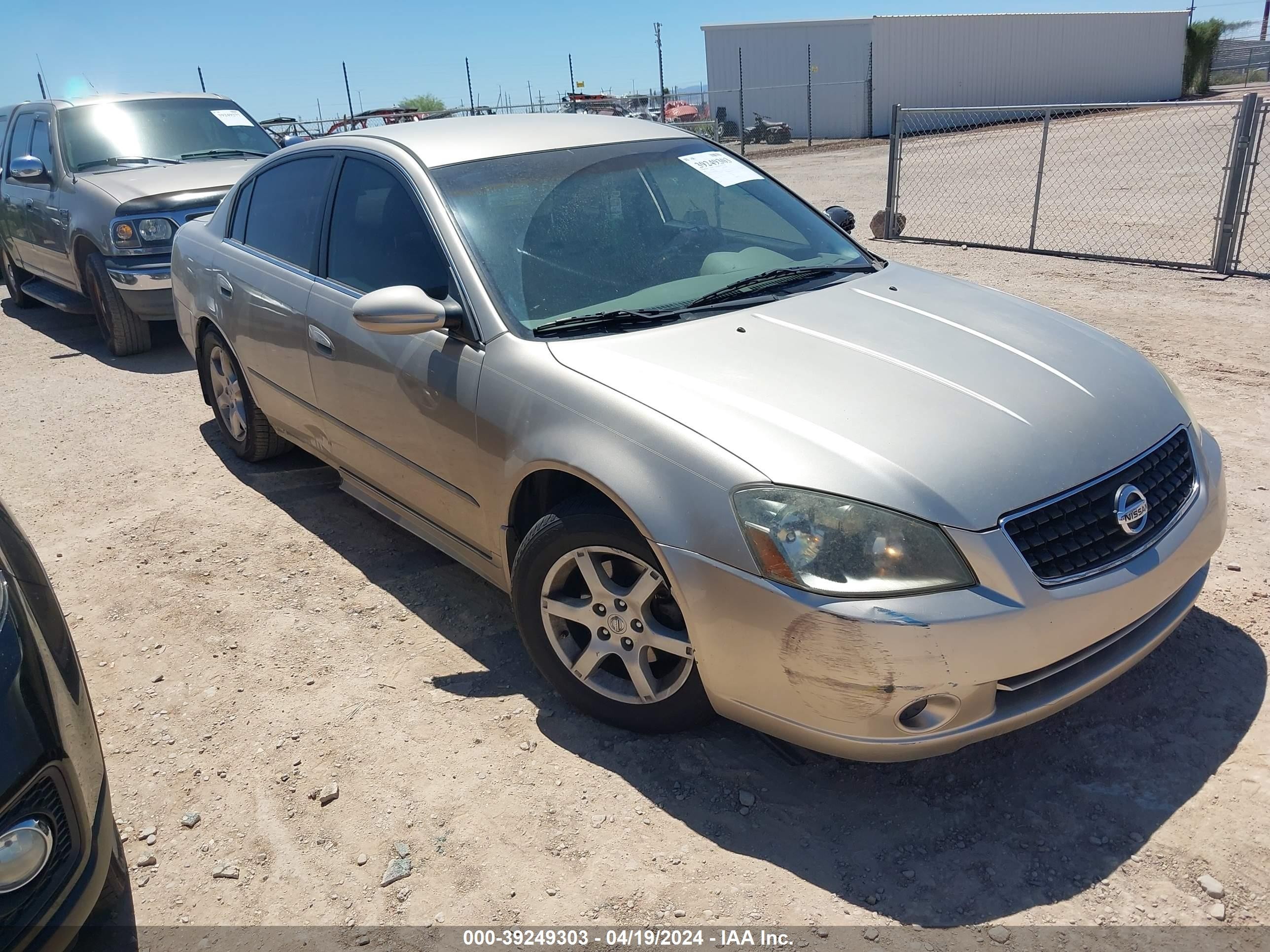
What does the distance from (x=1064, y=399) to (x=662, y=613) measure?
4.30ft

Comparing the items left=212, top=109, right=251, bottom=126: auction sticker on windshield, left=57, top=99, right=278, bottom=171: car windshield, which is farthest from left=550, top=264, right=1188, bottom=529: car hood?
left=212, top=109, right=251, bottom=126: auction sticker on windshield

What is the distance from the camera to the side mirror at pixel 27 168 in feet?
25.7

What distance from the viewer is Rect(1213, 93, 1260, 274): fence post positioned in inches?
322

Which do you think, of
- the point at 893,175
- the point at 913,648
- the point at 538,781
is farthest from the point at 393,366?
the point at 893,175

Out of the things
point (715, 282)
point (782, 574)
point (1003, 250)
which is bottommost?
point (1003, 250)

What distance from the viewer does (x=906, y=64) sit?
3053cm

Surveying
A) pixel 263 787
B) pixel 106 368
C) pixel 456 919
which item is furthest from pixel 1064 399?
pixel 106 368

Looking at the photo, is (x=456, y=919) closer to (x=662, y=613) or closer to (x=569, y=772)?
(x=569, y=772)

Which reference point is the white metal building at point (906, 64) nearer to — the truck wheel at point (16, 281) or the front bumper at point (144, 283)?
the truck wheel at point (16, 281)

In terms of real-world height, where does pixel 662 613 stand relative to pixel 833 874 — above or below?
above

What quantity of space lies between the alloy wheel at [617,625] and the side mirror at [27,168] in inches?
290

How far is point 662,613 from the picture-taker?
111 inches

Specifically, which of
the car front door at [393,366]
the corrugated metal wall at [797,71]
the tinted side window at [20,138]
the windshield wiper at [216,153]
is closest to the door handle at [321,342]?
the car front door at [393,366]

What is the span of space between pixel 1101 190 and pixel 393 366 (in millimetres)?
14204
